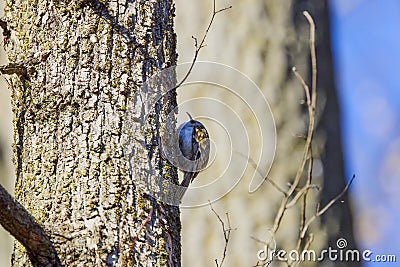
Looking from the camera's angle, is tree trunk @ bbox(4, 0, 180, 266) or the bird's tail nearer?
tree trunk @ bbox(4, 0, 180, 266)

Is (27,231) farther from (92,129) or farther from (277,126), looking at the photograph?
(277,126)

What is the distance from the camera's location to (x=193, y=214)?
9.34 ft

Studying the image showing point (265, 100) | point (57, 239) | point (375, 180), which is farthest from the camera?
point (375, 180)

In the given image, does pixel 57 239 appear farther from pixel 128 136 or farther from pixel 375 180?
pixel 375 180

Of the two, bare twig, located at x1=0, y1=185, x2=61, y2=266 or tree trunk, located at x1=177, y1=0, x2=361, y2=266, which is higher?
tree trunk, located at x1=177, y1=0, x2=361, y2=266

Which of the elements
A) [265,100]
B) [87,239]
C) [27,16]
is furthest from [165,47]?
[265,100]

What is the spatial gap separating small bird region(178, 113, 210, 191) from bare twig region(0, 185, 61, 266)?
31 centimetres

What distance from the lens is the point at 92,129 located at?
1.42 meters

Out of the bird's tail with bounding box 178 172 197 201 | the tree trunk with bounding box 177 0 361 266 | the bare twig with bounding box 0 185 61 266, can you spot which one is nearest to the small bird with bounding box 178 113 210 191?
the bird's tail with bounding box 178 172 197 201

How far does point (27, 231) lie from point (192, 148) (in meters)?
0.36

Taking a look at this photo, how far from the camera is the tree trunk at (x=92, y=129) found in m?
1.38

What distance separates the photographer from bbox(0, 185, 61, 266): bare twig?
4.26 ft

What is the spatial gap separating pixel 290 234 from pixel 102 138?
1.54 meters

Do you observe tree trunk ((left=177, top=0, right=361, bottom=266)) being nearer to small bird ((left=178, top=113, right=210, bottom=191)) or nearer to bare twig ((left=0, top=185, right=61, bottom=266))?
small bird ((left=178, top=113, right=210, bottom=191))
